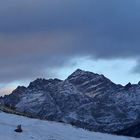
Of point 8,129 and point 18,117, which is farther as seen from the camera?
point 18,117

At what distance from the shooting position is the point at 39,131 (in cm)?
6500

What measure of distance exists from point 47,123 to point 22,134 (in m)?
11.4

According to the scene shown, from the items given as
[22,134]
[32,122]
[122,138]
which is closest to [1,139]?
[22,134]

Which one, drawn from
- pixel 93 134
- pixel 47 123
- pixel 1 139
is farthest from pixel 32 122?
pixel 1 139

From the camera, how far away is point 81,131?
238 ft

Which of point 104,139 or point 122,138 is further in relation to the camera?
point 122,138

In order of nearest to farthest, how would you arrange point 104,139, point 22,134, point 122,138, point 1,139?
point 1,139 < point 22,134 < point 104,139 < point 122,138

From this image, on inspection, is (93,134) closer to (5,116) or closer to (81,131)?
(81,131)

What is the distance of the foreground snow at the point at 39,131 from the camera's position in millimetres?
60750

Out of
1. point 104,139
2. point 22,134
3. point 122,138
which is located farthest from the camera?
point 122,138

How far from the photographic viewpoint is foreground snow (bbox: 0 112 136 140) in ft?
199

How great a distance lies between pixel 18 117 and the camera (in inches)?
2891

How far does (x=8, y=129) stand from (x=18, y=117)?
9982 millimetres

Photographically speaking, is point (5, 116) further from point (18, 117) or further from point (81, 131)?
point (81, 131)
